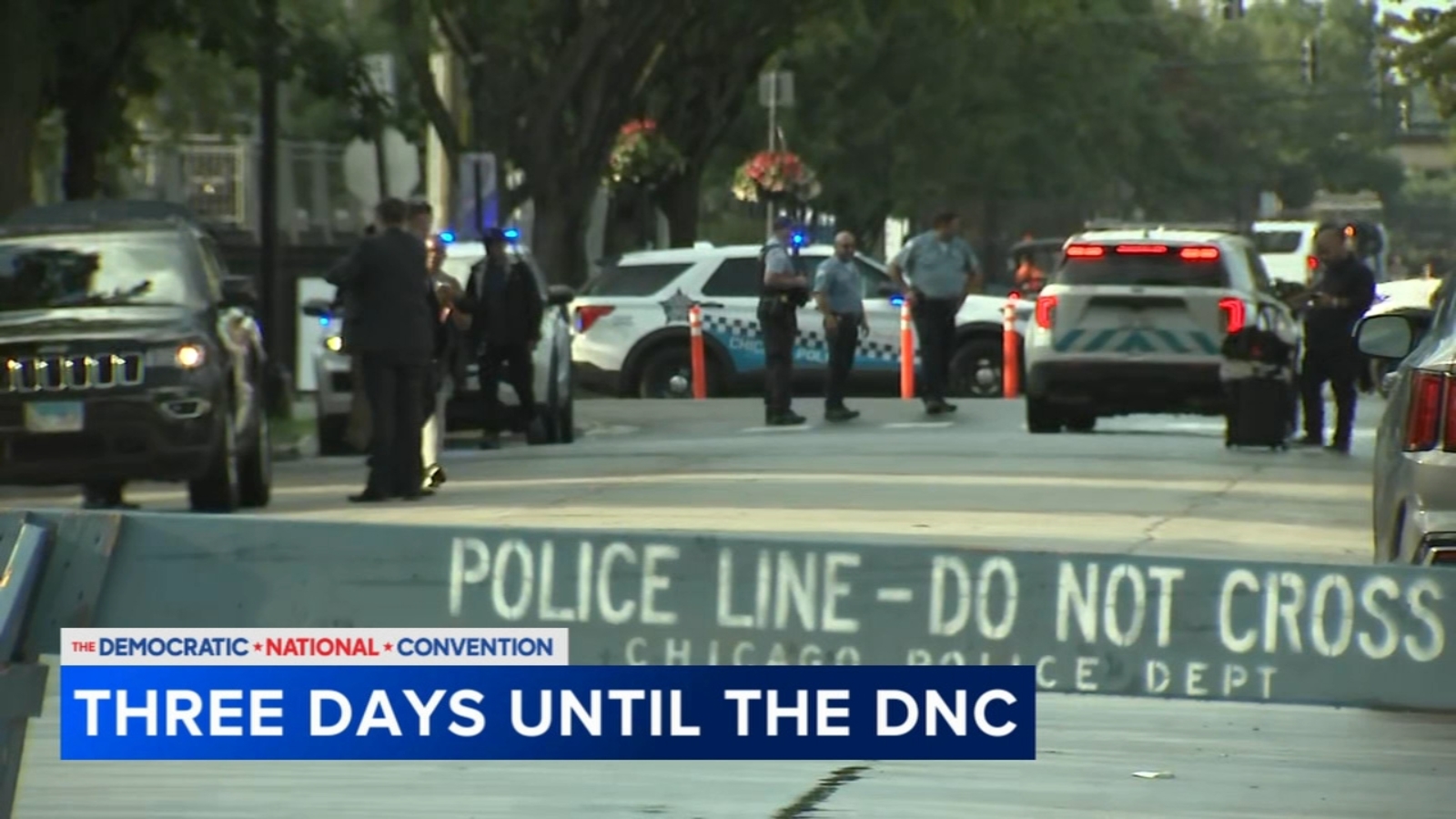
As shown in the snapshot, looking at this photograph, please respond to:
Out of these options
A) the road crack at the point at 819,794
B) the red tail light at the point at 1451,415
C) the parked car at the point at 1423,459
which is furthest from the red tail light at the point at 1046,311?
the road crack at the point at 819,794

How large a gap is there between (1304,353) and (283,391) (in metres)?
10.5

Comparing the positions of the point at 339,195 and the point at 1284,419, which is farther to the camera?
the point at 339,195

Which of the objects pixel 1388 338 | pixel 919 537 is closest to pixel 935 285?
pixel 919 537

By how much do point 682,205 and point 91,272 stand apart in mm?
31724

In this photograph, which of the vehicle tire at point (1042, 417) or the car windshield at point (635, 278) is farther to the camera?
the car windshield at point (635, 278)

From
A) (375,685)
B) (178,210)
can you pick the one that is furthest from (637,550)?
(178,210)

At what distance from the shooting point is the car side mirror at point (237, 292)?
19656mm

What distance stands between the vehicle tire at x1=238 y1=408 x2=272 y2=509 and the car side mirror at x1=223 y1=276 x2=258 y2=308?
0.82 m

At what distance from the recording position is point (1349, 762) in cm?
962

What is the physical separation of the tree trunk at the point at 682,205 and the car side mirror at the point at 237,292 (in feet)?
102

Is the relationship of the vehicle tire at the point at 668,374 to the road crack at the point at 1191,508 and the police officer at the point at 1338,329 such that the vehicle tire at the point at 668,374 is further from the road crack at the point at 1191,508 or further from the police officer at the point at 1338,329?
the road crack at the point at 1191,508

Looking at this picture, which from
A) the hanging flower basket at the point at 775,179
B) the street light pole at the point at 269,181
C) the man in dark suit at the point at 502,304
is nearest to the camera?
the man in dark suit at the point at 502,304

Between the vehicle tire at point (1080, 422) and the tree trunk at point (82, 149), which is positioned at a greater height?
the tree trunk at point (82, 149)

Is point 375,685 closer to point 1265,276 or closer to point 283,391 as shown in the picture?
point 1265,276
